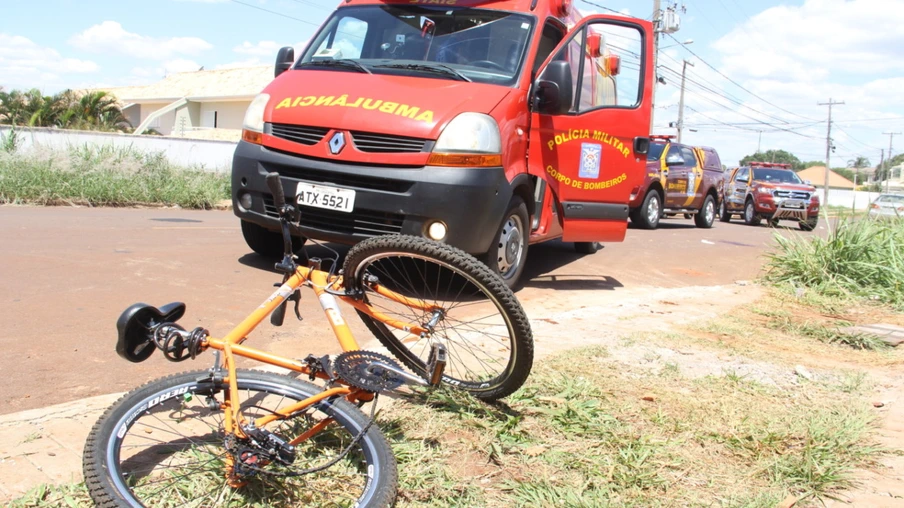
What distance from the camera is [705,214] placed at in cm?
1758

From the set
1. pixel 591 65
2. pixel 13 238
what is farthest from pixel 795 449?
pixel 13 238

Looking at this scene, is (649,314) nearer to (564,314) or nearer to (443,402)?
(564,314)

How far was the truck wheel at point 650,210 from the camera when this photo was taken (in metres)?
14.5

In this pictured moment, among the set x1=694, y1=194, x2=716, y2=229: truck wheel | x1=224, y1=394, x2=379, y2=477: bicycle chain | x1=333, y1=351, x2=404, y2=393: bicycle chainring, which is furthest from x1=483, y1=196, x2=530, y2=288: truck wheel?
x1=694, y1=194, x2=716, y2=229: truck wheel

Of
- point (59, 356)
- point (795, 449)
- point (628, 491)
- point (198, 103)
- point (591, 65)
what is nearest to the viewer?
point (628, 491)

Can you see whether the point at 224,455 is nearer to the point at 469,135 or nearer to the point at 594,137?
the point at 469,135

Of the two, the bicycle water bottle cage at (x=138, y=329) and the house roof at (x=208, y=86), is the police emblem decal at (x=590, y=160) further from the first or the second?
the house roof at (x=208, y=86)

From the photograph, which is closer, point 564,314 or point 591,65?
point 564,314

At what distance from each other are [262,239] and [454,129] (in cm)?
233

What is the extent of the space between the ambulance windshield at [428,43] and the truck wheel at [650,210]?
8440mm

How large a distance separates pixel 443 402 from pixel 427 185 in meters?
2.40

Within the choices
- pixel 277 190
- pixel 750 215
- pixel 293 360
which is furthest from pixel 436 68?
pixel 750 215

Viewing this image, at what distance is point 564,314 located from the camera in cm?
584

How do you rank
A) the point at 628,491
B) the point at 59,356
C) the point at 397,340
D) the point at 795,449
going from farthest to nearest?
the point at 59,356 < the point at 397,340 < the point at 795,449 < the point at 628,491
